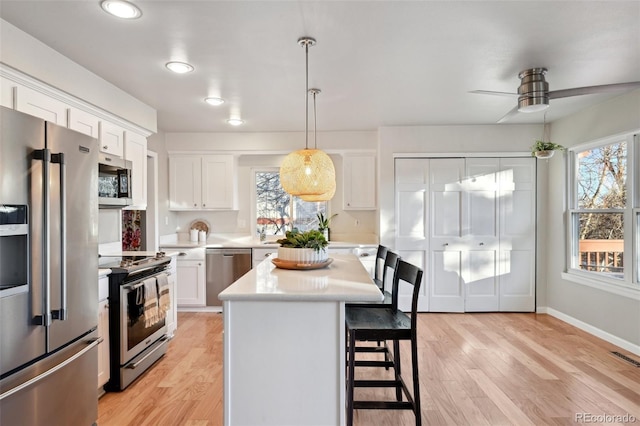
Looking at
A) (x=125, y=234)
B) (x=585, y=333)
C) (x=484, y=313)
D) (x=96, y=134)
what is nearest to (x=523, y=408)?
(x=585, y=333)

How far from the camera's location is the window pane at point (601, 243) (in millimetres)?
3639

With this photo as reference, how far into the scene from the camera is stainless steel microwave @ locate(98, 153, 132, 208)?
9.82ft

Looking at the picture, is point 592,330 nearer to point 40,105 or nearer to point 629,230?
point 629,230

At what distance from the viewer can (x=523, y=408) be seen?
→ 2.43m

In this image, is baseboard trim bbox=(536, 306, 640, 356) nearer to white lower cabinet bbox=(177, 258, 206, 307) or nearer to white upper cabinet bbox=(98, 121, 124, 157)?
white lower cabinet bbox=(177, 258, 206, 307)

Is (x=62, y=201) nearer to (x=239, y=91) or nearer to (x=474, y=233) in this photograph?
(x=239, y=91)

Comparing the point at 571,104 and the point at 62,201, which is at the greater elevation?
the point at 571,104

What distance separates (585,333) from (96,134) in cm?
525

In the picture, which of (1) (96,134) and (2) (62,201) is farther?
(1) (96,134)

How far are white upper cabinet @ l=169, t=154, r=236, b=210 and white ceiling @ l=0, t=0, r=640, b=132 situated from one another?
1.38 metres

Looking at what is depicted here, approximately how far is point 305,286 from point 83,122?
2.26 metres

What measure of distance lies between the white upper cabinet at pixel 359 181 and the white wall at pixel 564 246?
7.52 feet

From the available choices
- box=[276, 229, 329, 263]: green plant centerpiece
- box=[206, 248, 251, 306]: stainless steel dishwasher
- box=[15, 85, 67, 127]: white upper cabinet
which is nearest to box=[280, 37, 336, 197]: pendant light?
box=[276, 229, 329, 263]: green plant centerpiece

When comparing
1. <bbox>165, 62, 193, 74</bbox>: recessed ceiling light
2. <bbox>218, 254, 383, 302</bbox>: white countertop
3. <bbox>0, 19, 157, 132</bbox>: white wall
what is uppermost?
<bbox>165, 62, 193, 74</bbox>: recessed ceiling light
